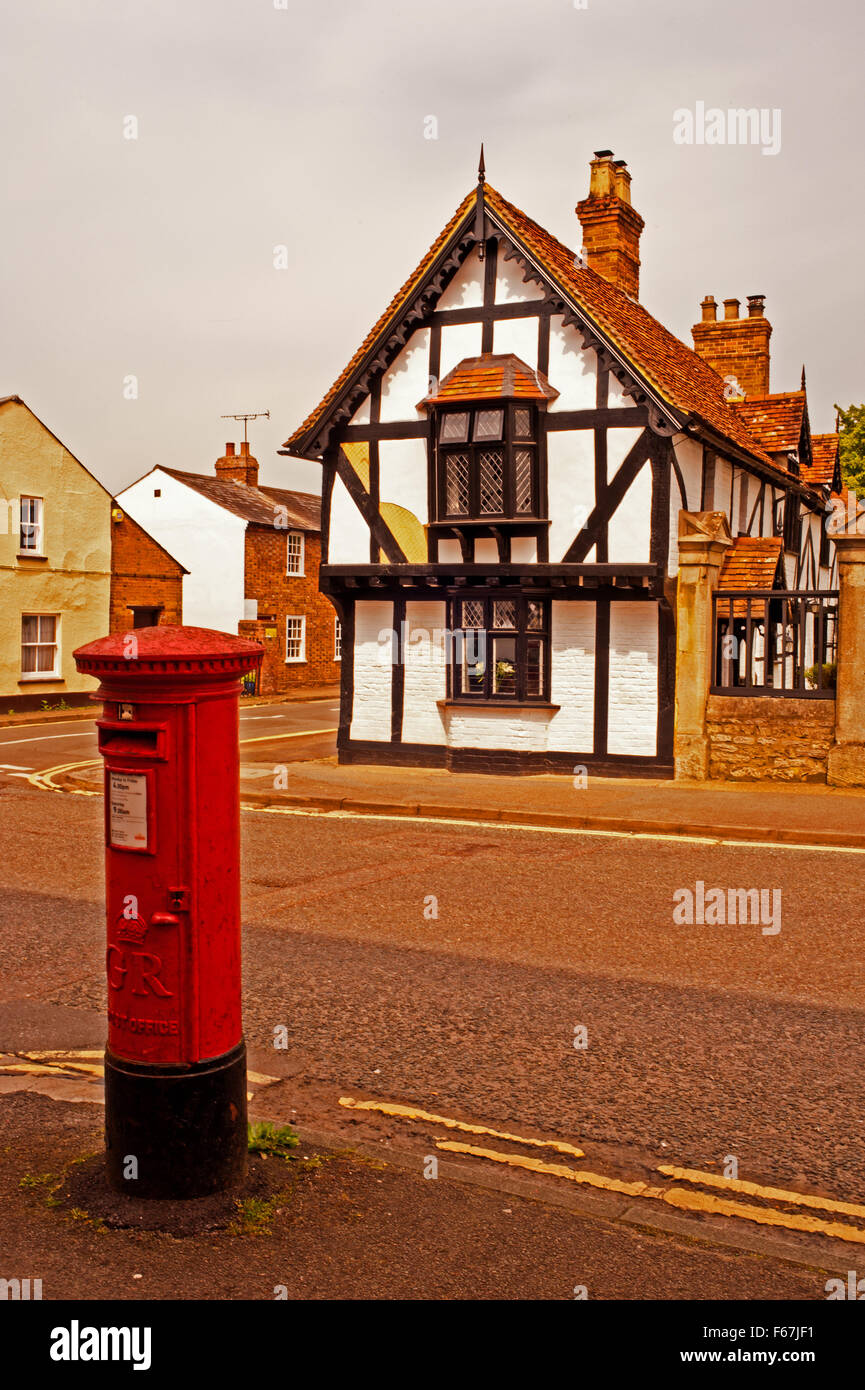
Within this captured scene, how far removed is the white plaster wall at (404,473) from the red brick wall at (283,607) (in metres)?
18.0

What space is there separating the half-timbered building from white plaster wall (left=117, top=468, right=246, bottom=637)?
1843cm

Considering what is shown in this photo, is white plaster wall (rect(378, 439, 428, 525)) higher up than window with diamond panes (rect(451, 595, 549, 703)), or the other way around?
white plaster wall (rect(378, 439, 428, 525))

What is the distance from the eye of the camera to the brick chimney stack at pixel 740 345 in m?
26.0

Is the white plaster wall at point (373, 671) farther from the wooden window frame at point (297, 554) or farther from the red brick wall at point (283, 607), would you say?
the wooden window frame at point (297, 554)

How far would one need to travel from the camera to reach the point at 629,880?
33.3 ft

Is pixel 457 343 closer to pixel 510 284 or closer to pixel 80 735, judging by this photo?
pixel 510 284

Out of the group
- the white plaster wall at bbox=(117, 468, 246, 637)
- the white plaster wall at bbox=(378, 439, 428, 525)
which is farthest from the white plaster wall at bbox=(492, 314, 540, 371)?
the white plaster wall at bbox=(117, 468, 246, 637)

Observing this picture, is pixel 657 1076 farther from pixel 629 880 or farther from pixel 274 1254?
pixel 629 880

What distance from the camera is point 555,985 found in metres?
6.96

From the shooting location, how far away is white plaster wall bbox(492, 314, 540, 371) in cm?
1741

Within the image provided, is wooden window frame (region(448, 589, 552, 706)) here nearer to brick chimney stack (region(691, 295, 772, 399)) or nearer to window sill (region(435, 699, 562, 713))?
window sill (region(435, 699, 562, 713))

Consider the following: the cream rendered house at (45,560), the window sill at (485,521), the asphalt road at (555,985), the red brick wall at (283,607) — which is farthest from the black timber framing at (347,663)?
the red brick wall at (283,607)

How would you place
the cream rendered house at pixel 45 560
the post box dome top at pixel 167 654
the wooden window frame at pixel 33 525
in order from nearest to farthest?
the post box dome top at pixel 167 654
the cream rendered house at pixel 45 560
the wooden window frame at pixel 33 525
